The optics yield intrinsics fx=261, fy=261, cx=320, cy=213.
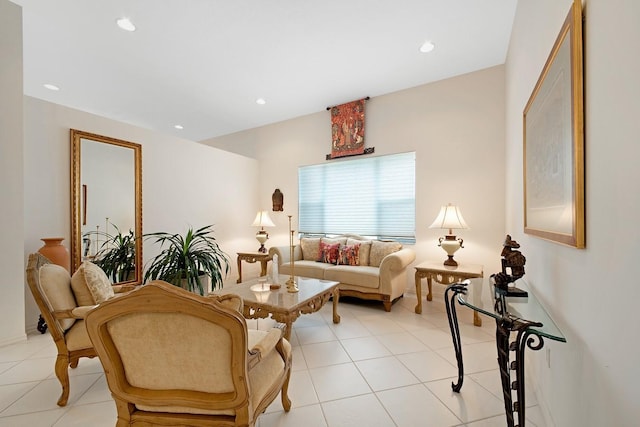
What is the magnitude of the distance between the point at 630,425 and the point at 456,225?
8.42ft

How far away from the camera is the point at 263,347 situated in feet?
3.88

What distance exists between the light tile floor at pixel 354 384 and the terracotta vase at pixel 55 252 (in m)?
0.73

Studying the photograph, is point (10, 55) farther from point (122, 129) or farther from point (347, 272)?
point (347, 272)

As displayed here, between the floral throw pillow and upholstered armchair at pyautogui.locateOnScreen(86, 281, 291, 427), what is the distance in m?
2.87

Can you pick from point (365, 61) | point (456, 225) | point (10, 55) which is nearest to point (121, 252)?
point (10, 55)

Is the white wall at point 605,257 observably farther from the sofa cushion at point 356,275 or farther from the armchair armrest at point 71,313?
the armchair armrest at point 71,313

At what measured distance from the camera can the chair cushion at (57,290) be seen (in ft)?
5.10

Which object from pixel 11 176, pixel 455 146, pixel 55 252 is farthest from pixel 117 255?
pixel 455 146

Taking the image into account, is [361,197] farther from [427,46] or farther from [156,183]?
[156,183]

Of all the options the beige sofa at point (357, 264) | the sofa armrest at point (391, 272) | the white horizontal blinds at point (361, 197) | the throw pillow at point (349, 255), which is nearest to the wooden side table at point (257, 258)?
the beige sofa at point (357, 264)

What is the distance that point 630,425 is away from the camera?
0.70 meters

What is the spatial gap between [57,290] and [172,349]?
4.10ft

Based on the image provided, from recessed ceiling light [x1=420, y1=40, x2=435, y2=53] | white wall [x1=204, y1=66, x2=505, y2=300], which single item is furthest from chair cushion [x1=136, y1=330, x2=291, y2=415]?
recessed ceiling light [x1=420, y1=40, x2=435, y2=53]

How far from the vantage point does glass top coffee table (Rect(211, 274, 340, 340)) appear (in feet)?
7.04
